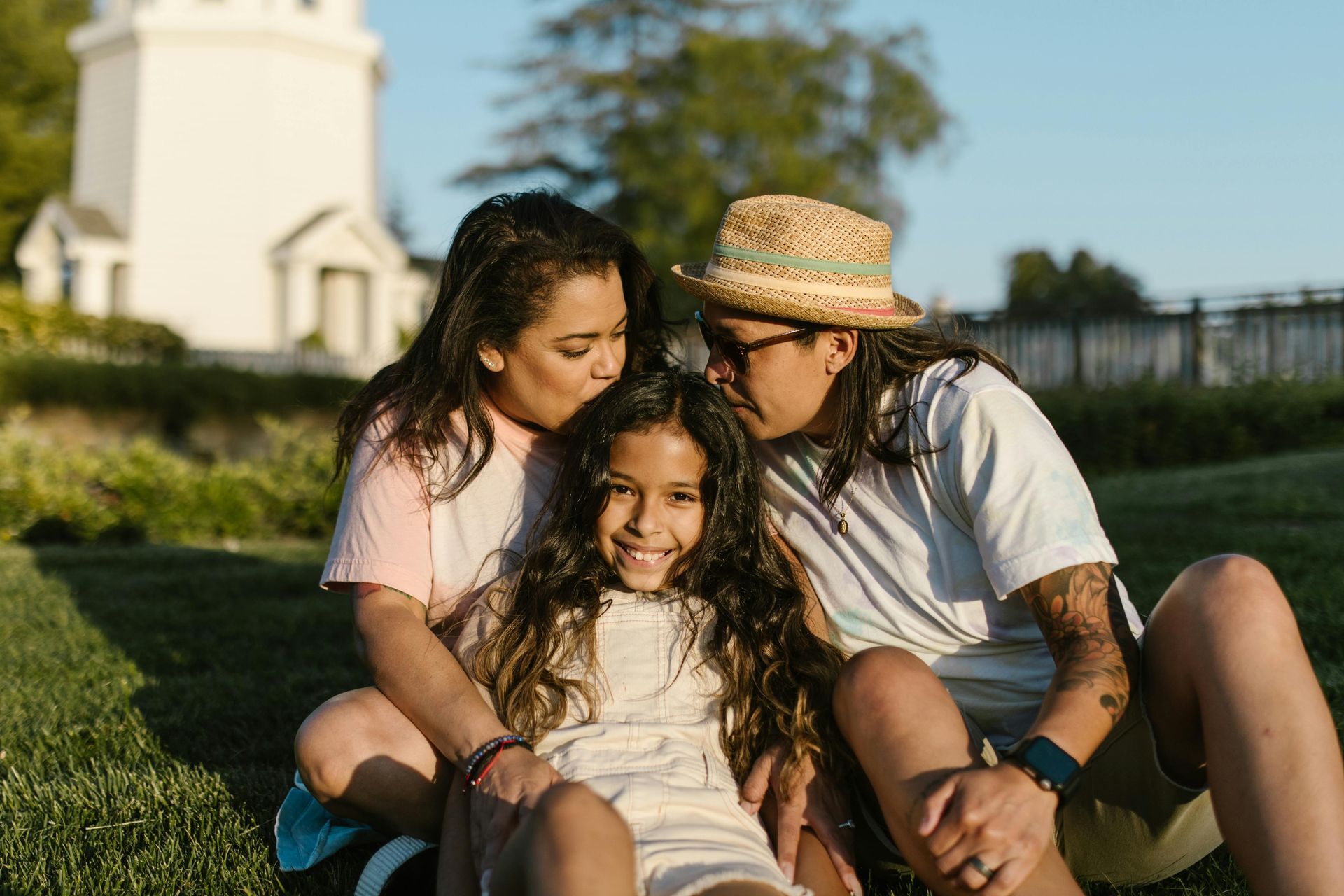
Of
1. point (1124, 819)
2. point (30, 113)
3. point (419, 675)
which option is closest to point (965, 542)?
point (1124, 819)

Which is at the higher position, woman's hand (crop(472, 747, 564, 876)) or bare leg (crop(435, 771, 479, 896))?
woman's hand (crop(472, 747, 564, 876))

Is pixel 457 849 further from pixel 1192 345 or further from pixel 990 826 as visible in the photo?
pixel 1192 345

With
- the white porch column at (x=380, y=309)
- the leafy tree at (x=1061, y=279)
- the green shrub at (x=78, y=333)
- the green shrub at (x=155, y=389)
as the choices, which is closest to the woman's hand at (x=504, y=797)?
the green shrub at (x=155, y=389)

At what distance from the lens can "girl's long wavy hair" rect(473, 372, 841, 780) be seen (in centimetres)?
273

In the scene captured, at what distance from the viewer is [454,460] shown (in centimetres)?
320

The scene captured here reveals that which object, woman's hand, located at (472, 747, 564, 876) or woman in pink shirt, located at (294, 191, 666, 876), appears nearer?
woman's hand, located at (472, 747, 564, 876)

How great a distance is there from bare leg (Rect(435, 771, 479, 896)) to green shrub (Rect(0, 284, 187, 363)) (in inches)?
661

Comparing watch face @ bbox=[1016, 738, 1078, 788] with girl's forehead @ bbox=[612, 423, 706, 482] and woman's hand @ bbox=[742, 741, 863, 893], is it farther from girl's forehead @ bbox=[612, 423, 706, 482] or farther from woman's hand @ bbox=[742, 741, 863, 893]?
girl's forehead @ bbox=[612, 423, 706, 482]

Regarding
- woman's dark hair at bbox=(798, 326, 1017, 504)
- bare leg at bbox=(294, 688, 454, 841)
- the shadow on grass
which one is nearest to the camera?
bare leg at bbox=(294, 688, 454, 841)

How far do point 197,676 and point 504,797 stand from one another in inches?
116

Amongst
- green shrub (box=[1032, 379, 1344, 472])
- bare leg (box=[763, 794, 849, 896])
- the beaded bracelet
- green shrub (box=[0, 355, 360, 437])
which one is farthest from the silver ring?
green shrub (box=[0, 355, 360, 437])

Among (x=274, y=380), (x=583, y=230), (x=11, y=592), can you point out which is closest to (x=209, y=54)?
(x=274, y=380)

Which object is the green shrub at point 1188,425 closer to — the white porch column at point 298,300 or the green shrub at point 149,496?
the green shrub at point 149,496

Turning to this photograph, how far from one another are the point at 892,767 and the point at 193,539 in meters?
8.33
